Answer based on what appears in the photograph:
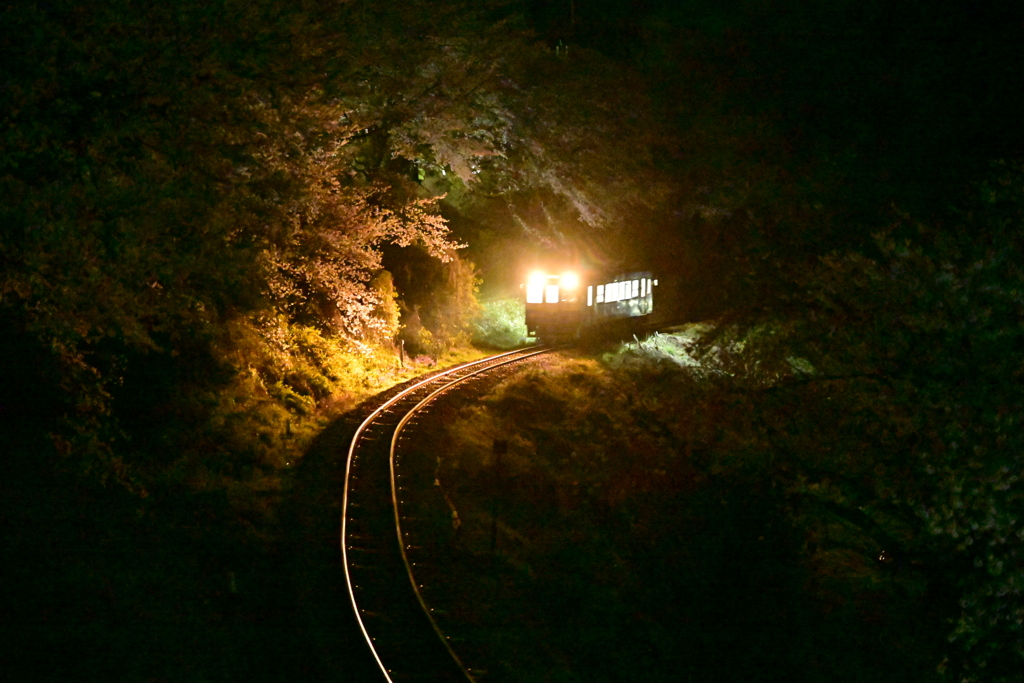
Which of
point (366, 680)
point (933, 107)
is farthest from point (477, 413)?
point (933, 107)

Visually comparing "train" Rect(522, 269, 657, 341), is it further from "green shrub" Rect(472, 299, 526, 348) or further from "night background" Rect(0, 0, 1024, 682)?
"night background" Rect(0, 0, 1024, 682)

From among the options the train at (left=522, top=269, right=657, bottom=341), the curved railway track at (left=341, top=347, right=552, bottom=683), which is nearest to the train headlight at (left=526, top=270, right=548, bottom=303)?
the train at (left=522, top=269, right=657, bottom=341)

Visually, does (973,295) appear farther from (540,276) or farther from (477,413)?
(540,276)

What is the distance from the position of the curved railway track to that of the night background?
22.4 inches

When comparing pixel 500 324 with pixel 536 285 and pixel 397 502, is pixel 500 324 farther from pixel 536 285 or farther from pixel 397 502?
pixel 397 502

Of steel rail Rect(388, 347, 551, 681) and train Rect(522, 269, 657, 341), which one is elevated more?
train Rect(522, 269, 657, 341)

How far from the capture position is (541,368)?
70.0 feet

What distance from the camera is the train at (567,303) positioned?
1081 inches

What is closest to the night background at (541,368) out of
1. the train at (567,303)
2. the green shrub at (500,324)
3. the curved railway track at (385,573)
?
the curved railway track at (385,573)

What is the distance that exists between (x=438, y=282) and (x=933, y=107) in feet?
49.4

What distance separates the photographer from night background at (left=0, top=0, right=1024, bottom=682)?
8.16m

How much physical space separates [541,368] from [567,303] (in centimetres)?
664

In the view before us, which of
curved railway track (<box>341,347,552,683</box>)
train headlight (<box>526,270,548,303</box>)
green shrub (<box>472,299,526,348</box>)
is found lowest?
curved railway track (<box>341,347,552,683</box>)

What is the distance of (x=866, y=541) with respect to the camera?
1449 centimetres
